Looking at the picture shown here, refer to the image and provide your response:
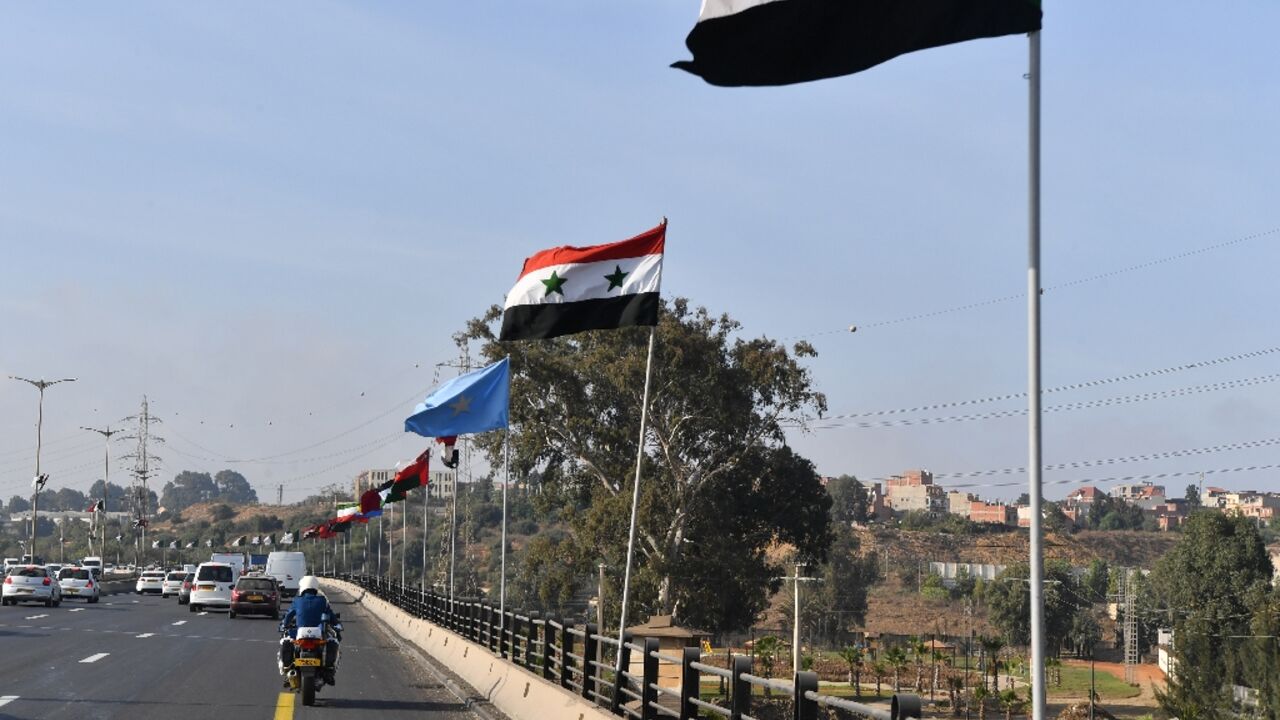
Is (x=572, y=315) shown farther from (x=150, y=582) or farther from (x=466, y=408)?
(x=150, y=582)

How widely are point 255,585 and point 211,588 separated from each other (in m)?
5.91

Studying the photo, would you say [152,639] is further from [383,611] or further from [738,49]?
[738,49]

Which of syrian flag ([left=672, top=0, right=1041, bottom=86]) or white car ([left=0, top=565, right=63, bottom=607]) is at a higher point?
Answer: syrian flag ([left=672, top=0, right=1041, bottom=86])

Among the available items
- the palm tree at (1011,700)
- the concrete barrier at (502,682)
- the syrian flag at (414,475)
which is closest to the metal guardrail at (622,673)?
the concrete barrier at (502,682)

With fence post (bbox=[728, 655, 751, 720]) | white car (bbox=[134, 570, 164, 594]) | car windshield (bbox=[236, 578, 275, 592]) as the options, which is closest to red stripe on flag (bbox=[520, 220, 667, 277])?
fence post (bbox=[728, 655, 751, 720])

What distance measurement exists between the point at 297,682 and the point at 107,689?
2.71 meters

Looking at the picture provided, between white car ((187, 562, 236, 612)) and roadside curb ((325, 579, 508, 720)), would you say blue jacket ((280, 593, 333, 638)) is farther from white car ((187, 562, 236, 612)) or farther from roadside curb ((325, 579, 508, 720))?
white car ((187, 562, 236, 612))

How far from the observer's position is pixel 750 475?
70.6 m

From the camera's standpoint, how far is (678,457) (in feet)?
230

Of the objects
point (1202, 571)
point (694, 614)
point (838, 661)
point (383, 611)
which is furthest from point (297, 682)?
point (1202, 571)

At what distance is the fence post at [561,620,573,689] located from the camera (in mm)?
20359

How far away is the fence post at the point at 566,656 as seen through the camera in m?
20.4

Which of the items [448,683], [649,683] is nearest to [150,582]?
[448,683]

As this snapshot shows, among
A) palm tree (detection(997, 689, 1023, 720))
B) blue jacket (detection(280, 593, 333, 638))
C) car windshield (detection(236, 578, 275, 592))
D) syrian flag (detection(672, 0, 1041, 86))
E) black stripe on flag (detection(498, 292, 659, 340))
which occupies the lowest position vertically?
palm tree (detection(997, 689, 1023, 720))
